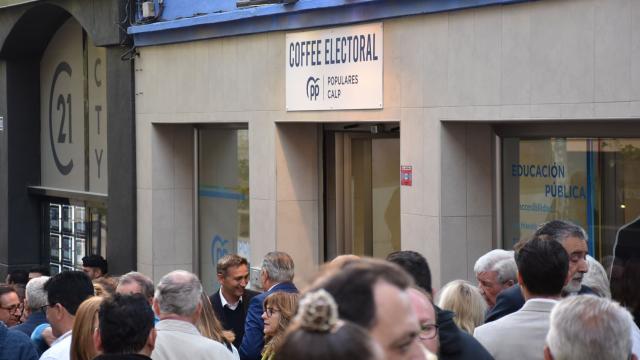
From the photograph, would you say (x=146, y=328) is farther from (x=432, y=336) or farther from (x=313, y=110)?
(x=313, y=110)

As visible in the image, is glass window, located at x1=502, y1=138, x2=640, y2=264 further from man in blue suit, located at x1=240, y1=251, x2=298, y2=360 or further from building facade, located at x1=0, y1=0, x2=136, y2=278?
building facade, located at x1=0, y1=0, x2=136, y2=278

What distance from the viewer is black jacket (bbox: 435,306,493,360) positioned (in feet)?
17.2

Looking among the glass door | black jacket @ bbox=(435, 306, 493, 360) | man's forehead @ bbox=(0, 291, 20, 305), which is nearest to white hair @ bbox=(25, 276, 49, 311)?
man's forehead @ bbox=(0, 291, 20, 305)

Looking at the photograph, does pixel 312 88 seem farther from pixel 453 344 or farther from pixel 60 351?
pixel 453 344

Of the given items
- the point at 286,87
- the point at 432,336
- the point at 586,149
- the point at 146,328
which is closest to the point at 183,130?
the point at 286,87

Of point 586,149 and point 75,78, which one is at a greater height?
point 75,78

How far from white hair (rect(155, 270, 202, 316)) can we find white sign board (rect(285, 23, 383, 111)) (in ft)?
16.7

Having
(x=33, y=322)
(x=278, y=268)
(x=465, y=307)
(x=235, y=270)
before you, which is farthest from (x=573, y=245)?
(x=33, y=322)

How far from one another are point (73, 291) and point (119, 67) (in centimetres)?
928

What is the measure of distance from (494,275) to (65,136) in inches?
518

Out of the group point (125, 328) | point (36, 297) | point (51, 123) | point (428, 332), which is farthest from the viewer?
point (51, 123)

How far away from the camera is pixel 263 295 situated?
8.62m

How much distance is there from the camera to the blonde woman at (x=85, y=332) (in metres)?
6.14

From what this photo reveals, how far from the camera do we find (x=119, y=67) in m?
16.0
